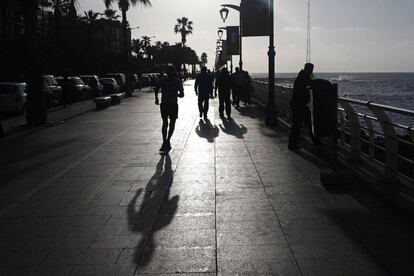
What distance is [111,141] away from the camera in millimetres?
13031

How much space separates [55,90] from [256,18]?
14350mm

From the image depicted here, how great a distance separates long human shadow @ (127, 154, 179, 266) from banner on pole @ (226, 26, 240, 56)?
28100 mm

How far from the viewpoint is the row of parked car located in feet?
74.0

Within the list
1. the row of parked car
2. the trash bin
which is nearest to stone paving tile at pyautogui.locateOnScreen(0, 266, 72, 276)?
the trash bin

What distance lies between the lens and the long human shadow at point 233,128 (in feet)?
46.3

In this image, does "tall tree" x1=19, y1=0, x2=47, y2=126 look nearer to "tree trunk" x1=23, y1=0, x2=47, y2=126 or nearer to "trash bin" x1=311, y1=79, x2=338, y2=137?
"tree trunk" x1=23, y1=0, x2=47, y2=126

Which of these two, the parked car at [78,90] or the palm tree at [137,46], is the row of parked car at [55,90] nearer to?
the parked car at [78,90]

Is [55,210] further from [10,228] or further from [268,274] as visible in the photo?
[268,274]

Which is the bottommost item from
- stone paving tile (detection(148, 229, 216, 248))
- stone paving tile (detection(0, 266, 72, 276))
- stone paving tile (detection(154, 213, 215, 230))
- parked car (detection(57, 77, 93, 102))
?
stone paving tile (detection(0, 266, 72, 276))

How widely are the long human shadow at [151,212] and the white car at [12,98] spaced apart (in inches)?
613

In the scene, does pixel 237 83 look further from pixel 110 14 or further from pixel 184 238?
pixel 110 14

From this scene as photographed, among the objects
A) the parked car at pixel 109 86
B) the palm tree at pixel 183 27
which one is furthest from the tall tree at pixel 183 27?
the parked car at pixel 109 86

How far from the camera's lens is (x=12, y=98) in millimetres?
22594

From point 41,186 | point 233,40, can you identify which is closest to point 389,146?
point 41,186
